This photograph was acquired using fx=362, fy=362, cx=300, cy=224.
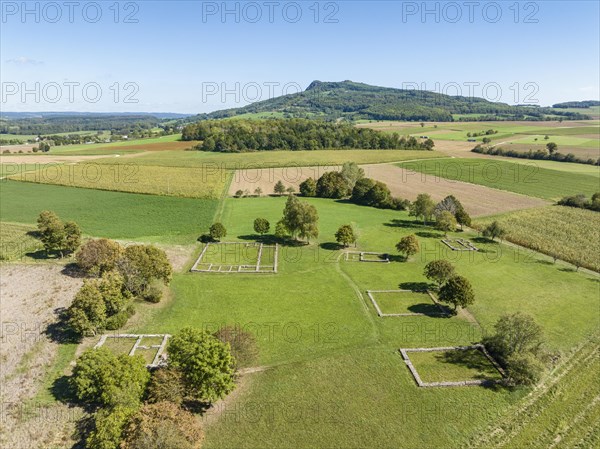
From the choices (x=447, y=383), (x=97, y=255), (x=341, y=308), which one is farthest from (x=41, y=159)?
(x=447, y=383)

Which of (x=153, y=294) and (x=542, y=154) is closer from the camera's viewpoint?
(x=153, y=294)

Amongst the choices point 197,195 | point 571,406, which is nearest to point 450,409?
point 571,406

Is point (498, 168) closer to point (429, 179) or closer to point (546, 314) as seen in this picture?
point (429, 179)

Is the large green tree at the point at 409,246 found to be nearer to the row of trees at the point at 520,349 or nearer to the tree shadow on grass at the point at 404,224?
the tree shadow on grass at the point at 404,224

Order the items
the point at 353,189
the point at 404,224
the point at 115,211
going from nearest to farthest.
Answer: the point at 404,224, the point at 115,211, the point at 353,189

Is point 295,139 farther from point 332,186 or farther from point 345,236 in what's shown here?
point 345,236

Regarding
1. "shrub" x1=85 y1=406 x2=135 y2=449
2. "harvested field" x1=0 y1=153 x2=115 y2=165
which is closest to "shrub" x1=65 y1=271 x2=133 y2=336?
"shrub" x1=85 y1=406 x2=135 y2=449

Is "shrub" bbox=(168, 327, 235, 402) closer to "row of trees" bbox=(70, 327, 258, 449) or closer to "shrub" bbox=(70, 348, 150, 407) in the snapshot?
"row of trees" bbox=(70, 327, 258, 449)
